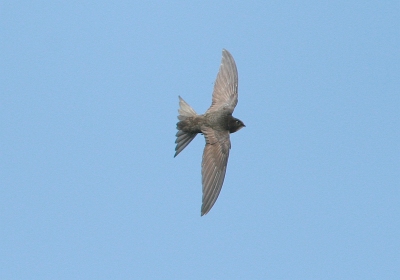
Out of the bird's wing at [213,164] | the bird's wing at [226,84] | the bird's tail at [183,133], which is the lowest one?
the bird's wing at [213,164]

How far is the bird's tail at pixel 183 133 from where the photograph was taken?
1198 centimetres

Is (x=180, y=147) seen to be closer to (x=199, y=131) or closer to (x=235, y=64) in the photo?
(x=199, y=131)

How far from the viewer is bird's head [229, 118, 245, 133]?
1229cm

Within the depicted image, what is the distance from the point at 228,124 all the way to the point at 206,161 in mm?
837

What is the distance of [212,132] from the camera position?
12023 mm

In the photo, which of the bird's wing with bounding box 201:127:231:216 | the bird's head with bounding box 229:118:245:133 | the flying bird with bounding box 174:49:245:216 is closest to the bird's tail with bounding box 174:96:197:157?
the flying bird with bounding box 174:49:245:216

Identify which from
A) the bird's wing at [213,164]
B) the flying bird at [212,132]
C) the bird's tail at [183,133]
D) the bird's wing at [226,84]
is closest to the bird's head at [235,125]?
the flying bird at [212,132]

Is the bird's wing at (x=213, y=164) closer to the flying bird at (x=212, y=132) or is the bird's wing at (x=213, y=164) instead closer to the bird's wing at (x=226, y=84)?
the flying bird at (x=212, y=132)

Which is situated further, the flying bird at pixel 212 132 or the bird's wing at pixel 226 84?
the bird's wing at pixel 226 84

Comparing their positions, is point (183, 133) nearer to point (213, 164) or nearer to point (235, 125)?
point (213, 164)

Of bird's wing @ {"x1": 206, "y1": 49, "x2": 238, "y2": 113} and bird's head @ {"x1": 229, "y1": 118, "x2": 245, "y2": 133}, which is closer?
bird's head @ {"x1": 229, "y1": 118, "x2": 245, "y2": 133}

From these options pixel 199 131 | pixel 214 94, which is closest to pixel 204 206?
pixel 199 131

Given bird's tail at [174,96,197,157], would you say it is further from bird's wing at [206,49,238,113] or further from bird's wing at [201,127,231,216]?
bird's wing at [206,49,238,113]

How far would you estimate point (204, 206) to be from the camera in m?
11.1
